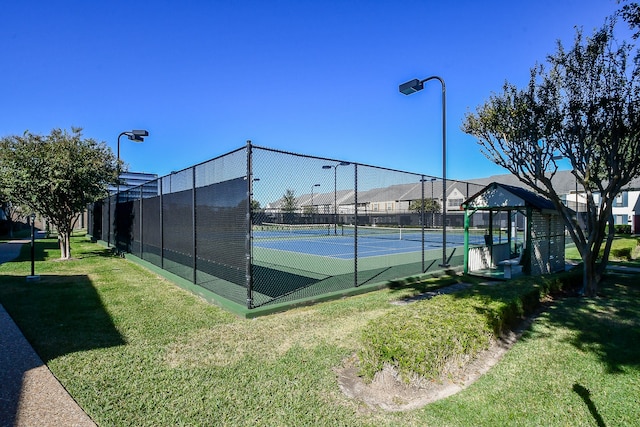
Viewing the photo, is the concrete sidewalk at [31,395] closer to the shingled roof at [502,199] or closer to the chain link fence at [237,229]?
A: the chain link fence at [237,229]

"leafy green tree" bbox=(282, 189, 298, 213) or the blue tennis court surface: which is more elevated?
"leafy green tree" bbox=(282, 189, 298, 213)

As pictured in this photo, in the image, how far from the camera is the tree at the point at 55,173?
12.2m

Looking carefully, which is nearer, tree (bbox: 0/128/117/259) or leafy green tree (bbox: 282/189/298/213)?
leafy green tree (bbox: 282/189/298/213)

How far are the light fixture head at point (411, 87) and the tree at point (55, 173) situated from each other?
11.7 meters

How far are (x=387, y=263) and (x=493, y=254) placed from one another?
3682mm

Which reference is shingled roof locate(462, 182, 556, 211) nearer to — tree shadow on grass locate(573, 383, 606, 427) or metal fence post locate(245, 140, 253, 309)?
tree shadow on grass locate(573, 383, 606, 427)

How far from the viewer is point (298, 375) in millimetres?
3785

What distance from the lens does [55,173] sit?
12.2 meters

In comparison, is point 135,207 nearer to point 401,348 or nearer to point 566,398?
point 401,348

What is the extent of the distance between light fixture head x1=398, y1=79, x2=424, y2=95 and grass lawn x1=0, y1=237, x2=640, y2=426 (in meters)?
6.26

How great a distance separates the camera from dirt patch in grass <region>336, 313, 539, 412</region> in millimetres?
3332

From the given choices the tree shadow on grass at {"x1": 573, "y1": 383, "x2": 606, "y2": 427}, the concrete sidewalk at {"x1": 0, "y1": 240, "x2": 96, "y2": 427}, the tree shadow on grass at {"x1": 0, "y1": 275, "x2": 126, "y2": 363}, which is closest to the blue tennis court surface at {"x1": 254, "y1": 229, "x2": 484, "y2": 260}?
the tree shadow on grass at {"x1": 0, "y1": 275, "x2": 126, "y2": 363}

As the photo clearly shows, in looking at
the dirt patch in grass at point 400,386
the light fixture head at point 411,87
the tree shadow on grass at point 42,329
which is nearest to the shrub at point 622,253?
the light fixture head at point 411,87

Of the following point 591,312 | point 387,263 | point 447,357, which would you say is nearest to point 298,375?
point 447,357
